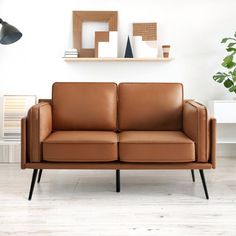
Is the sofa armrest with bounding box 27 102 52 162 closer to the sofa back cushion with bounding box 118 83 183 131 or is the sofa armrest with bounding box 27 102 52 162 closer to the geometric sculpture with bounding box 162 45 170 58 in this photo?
the sofa back cushion with bounding box 118 83 183 131

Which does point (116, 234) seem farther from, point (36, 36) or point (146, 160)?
point (36, 36)

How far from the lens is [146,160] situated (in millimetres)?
2637

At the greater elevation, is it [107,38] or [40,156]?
[107,38]

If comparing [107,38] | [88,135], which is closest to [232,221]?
[88,135]

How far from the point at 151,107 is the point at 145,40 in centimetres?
117

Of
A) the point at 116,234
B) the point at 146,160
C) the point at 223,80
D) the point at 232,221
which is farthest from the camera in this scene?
the point at 223,80

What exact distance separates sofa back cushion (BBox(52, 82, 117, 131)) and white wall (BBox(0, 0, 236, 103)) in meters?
1.05

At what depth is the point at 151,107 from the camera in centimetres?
320

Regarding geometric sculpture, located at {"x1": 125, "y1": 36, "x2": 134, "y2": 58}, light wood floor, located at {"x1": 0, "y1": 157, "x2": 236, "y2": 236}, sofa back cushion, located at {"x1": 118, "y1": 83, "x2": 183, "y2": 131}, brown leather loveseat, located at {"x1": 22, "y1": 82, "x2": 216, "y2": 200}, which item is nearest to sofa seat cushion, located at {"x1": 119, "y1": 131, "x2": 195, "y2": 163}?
brown leather loveseat, located at {"x1": 22, "y1": 82, "x2": 216, "y2": 200}

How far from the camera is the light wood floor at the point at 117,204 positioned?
6.91ft

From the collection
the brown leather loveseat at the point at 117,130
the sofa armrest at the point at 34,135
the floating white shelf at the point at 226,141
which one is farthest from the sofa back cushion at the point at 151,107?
the floating white shelf at the point at 226,141

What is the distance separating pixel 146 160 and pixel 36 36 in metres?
2.22

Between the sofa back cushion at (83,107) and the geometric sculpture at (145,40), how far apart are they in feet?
3.27

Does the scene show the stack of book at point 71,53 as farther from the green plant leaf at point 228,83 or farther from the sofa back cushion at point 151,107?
the green plant leaf at point 228,83
